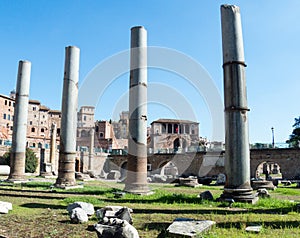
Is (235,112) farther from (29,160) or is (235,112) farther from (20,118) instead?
(29,160)

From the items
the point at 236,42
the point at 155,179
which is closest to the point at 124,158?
the point at 155,179

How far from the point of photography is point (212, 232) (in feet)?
15.2

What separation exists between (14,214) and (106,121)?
67150 mm

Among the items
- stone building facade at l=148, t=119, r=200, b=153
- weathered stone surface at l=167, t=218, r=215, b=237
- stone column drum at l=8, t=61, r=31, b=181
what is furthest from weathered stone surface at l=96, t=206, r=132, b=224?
stone building facade at l=148, t=119, r=200, b=153

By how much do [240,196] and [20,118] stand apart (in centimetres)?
1304

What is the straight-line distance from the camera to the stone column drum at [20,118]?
1622 centimetres

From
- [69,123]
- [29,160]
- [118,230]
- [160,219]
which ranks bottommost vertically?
[160,219]

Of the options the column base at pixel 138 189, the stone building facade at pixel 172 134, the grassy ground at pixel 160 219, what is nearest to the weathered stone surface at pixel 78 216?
the grassy ground at pixel 160 219

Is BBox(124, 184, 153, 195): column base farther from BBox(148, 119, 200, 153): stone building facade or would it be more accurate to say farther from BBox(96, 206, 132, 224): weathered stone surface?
BBox(148, 119, 200, 153): stone building facade

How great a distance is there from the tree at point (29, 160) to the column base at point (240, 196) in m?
31.7

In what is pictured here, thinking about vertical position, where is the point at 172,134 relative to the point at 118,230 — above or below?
above

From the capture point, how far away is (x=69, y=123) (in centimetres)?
1334

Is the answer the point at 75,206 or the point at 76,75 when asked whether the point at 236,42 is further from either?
the point at 76,75

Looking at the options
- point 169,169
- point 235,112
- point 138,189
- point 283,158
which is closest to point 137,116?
point 138,189
